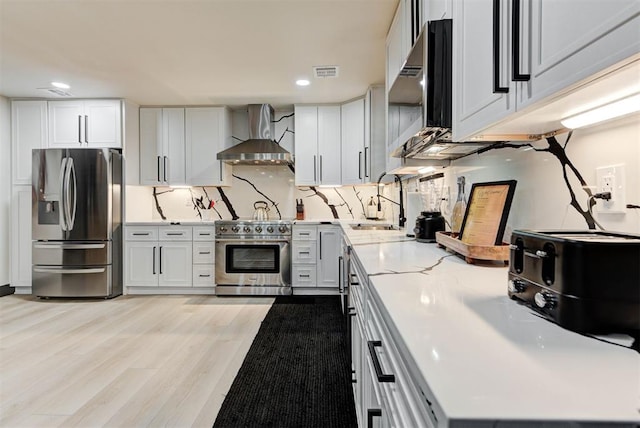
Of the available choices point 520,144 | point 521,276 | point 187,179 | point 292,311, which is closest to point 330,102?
point 187,179

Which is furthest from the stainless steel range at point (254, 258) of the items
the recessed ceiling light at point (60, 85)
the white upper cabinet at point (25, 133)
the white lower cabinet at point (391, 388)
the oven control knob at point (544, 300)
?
the oven control knob at point (544, 300)

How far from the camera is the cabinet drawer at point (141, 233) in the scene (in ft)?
13.1

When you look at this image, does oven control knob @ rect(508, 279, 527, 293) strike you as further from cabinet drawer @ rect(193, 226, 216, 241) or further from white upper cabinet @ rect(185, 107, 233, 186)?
white upper cabinet @ rect(185, 107, 233, 186)

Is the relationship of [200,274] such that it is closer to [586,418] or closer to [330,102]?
[330,102]

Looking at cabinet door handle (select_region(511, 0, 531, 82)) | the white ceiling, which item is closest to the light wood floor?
cabinet door handle (select_region(511, 0, 531, 82))

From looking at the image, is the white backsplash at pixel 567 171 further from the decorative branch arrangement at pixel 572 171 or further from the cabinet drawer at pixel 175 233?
the cabinet drawer at pixel 175 233

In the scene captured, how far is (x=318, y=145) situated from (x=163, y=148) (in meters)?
2.01

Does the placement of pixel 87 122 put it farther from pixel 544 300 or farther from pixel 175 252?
pixel 544 300

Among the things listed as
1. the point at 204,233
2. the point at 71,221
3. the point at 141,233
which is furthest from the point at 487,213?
the point at 71,221

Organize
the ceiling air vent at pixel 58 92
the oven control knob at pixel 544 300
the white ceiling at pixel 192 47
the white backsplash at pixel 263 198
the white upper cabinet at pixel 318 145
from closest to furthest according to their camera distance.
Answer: the oven control knob at pixel 544 300, the white ceiling at pixel 192 47, the ceiling air vent at pixel 58 92, the white upper cabinet at pixel 318 145, the white backsplash at pixel 263 198

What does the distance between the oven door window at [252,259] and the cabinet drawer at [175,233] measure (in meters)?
0.53

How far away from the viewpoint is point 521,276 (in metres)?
0.80

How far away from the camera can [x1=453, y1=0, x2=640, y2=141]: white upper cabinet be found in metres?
0.49

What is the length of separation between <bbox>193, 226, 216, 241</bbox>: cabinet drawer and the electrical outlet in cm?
371
